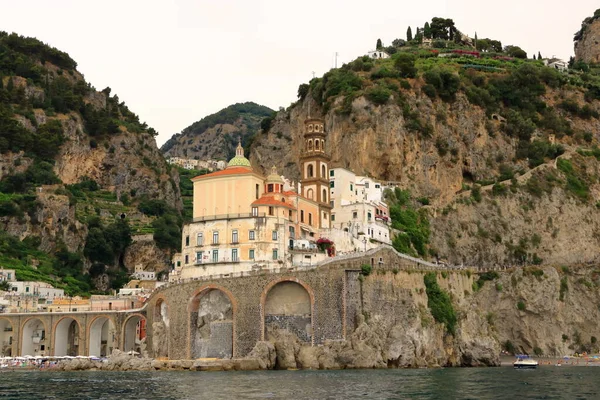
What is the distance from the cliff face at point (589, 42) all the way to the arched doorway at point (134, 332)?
99236mm

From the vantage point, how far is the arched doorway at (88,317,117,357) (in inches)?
3455

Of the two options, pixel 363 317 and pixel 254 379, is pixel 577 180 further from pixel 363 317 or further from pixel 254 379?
pixel 254 379

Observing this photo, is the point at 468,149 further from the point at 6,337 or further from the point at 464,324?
the point at 6,337

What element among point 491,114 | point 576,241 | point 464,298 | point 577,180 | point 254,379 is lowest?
point 254,379

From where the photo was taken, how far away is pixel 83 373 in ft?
232

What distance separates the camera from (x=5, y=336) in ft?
295

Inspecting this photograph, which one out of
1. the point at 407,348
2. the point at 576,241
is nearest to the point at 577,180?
the point at 576,241

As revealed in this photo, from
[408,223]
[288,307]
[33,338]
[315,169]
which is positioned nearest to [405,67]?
[408,223]

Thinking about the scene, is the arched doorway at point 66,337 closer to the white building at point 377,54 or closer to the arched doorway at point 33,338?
the arched doorway at point 33,338

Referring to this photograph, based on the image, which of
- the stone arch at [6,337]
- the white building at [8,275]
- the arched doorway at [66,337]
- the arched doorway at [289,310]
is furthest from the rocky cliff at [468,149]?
the stone arch at [6,337]

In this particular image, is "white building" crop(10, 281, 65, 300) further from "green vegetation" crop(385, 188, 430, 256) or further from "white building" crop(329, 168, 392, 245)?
"green vegetation" crop(385, 188, 430, 256)

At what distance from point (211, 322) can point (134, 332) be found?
1942 cm

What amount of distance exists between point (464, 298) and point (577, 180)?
29.4 m

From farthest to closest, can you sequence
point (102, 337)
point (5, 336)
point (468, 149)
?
point (468, 149) → point (102, 337) → point (5, 336)
